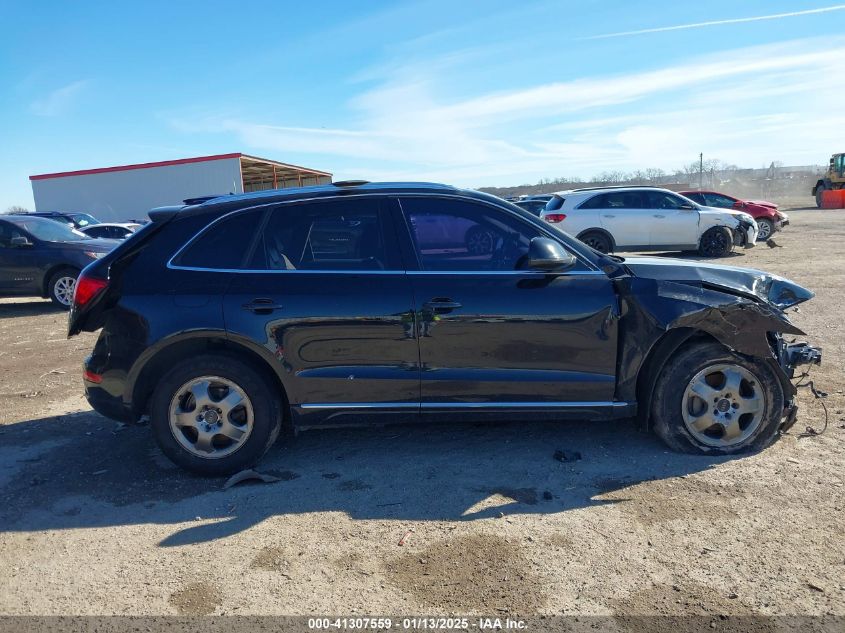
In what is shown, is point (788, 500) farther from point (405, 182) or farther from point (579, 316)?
point (405, 182)

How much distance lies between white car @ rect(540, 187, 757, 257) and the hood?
36.7ft

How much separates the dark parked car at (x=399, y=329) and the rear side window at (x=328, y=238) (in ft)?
0.04

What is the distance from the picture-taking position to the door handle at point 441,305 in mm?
3990

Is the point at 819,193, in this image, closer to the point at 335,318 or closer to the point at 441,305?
the point at 441,305

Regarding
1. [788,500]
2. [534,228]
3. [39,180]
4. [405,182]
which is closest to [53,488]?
[405,182]

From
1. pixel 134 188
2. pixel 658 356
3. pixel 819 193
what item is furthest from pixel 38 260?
pixel 819 193

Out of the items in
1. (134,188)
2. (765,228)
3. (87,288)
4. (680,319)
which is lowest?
(765,228)

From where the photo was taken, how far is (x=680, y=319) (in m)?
4.00

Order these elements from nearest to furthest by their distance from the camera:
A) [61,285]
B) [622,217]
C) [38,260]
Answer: [38,260]
[61,285]
[622,217]

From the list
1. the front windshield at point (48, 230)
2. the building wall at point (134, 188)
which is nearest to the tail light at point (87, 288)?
the front windshield at point (48, 230)

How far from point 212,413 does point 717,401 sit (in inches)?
128

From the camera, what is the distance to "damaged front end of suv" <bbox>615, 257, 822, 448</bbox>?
13.2 feet

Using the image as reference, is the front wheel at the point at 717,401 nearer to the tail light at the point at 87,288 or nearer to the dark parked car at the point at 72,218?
the tail light at the point at 87,288

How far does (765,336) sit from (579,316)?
120 centimetres
